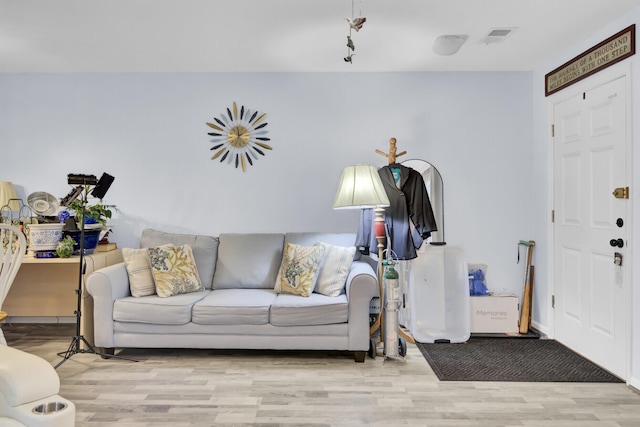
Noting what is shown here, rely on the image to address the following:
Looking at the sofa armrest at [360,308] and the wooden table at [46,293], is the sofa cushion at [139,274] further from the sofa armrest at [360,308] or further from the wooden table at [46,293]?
the sofa armrest at [360,308]

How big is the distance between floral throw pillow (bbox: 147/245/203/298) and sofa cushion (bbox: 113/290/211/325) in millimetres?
153

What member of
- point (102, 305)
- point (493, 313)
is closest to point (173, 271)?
point (102, 305)

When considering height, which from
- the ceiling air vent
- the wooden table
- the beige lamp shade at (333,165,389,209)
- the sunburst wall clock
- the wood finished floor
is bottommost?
the wood finished floor

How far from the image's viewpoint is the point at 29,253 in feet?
12.6

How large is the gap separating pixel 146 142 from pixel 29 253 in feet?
4.67

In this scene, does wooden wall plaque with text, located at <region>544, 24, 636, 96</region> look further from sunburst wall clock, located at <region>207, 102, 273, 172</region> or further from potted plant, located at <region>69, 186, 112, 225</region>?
potted plant, located at <region>69, 186, 112, 225</region>

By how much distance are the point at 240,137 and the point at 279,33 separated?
4.14 ft

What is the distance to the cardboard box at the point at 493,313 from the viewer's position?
4137 mm

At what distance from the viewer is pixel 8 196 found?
4.26 meters

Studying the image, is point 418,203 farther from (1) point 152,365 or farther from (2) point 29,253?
(2) point 29,253

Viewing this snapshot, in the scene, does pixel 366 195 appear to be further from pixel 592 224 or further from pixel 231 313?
pixel 592 224

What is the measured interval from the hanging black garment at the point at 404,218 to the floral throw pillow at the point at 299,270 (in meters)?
0.46

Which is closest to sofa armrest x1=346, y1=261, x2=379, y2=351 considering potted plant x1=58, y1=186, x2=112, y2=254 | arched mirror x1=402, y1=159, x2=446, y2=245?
arched mirror x1=402, y1=159, x2=446, y2=245

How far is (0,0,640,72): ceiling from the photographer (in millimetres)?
3012
